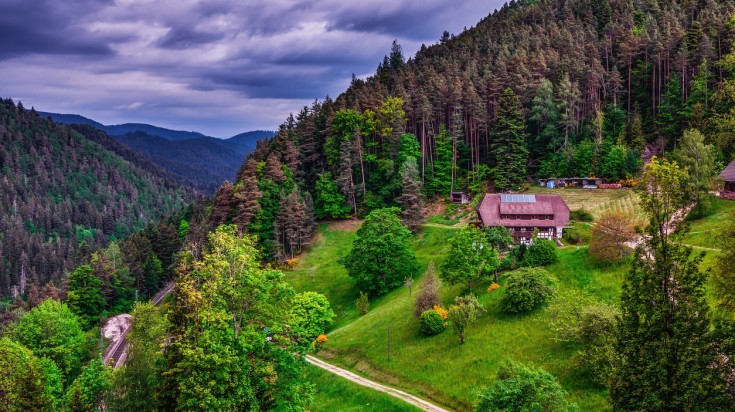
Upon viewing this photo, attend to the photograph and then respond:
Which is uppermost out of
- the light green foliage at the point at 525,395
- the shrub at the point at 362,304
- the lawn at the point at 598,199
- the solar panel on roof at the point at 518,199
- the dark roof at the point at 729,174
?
the dark roof at the point at 729,174

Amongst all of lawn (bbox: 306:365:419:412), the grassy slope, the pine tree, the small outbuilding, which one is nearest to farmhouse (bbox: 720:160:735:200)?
the grassy slope

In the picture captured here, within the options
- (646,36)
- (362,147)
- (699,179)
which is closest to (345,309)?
(362,147)

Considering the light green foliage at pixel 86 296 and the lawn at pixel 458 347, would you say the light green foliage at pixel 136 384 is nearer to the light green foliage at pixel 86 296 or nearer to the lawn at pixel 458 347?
the lawn at pixel 458 347

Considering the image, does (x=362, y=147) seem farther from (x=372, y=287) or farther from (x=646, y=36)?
(x=646, y=36)

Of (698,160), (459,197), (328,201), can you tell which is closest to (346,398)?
(328,201)

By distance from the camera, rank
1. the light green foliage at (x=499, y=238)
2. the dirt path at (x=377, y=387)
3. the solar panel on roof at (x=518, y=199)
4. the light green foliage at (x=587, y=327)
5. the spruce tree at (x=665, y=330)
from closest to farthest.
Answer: the spruce tree at (x=665, y=330) < the light green foliage at (x=587, y=327) < the dirt path at (x=377, y=387) < the light green foliage at (x=499, y=238) < the solar panel on roof at (x=518, y=199)

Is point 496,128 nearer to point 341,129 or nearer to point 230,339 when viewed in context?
point 341,129

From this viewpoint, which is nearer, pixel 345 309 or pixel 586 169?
pixel 345 309

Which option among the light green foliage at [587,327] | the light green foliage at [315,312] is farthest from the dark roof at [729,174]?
the light green foliage at [315,312]

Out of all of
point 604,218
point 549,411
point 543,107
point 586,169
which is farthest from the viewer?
point 543,107
